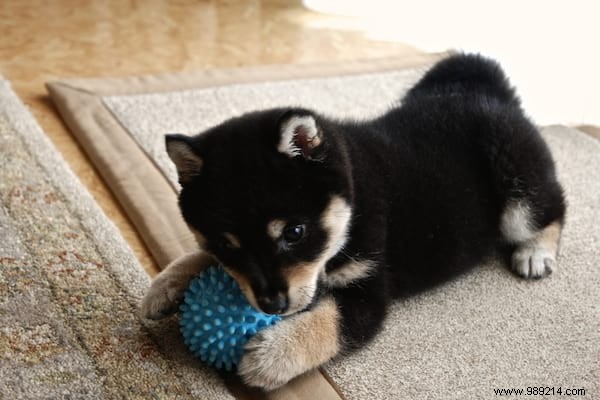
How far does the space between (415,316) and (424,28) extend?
2.36 m

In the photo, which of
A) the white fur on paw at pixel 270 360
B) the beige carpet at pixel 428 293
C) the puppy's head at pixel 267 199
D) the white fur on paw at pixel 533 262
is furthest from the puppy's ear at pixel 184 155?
the white fur on paw at pixel 533 262

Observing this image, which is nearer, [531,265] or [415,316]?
[415,316]

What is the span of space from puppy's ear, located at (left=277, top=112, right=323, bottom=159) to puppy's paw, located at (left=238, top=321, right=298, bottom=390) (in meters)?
0.37

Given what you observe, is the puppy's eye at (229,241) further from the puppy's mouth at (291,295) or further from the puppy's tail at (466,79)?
the puppy's tail at (466,79)

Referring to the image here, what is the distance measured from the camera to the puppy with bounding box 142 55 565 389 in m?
1.40

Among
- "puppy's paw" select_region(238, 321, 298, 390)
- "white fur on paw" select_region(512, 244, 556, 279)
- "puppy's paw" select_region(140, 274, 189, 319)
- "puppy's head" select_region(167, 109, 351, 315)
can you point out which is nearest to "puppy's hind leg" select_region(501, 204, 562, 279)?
"white fur on paw" select_region(512, 244, 556, 279)

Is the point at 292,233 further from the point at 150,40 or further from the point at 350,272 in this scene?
the point at 150,40

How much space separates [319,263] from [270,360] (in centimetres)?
22

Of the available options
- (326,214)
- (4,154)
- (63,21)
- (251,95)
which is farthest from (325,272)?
(63,21)

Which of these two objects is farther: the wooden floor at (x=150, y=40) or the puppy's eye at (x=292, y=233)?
the wooden floor at (x=150, y=40)

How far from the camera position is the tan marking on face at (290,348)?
1464mm

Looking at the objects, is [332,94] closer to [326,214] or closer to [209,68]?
[209,68]

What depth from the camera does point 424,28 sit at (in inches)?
149

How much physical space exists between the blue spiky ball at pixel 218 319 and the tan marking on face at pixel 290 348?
0.09ft
